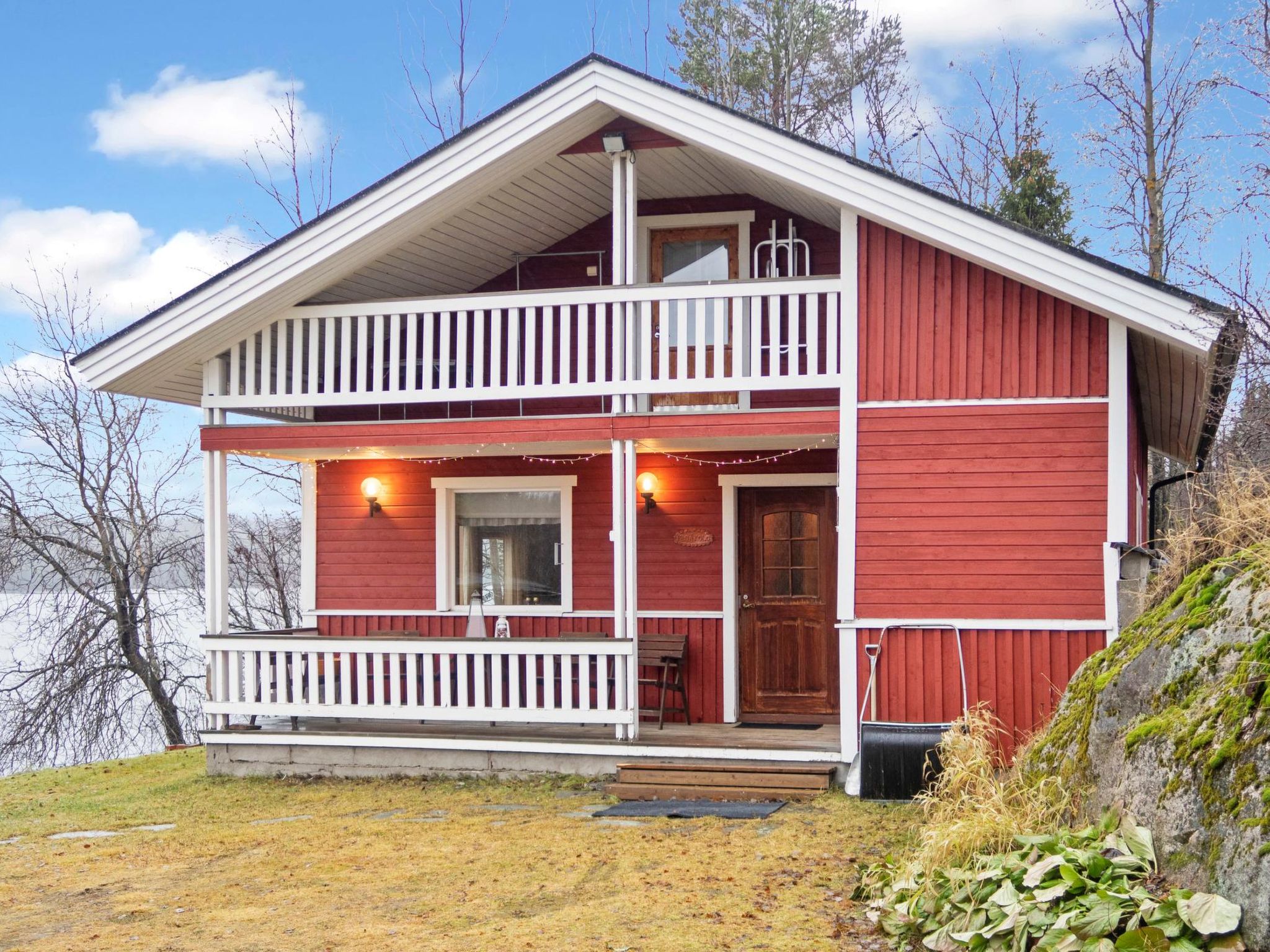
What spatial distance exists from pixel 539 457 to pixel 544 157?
310 cm

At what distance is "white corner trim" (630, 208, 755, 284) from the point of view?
12.3 meters

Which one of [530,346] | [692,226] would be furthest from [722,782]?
[692,226]

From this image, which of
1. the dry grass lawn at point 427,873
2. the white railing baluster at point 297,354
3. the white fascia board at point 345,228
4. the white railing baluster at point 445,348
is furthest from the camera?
the white railing baluster at point 297,354

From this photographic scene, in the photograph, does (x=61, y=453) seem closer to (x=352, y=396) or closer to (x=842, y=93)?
(x=352, y=396)

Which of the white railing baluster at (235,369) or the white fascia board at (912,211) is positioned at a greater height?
the white fascia board at (912,211)

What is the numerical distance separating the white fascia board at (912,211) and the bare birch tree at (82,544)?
13736mm

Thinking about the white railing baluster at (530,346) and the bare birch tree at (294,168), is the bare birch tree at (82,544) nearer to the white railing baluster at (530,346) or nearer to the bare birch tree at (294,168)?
the bare birch tree at (294,168)

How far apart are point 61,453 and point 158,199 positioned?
1017 cm

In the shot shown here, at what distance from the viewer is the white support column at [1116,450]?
31.1 ft

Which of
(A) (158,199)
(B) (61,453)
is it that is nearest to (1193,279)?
(B) (61,453)

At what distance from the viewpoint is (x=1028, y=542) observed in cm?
975

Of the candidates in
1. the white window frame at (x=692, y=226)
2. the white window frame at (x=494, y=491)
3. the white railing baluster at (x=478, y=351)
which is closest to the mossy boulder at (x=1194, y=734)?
the white railing baluster at (x=478, y=351)

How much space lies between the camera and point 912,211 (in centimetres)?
958

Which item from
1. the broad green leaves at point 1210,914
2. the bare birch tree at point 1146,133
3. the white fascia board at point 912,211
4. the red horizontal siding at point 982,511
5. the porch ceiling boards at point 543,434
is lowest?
the broad green leaves at point 1210,914
